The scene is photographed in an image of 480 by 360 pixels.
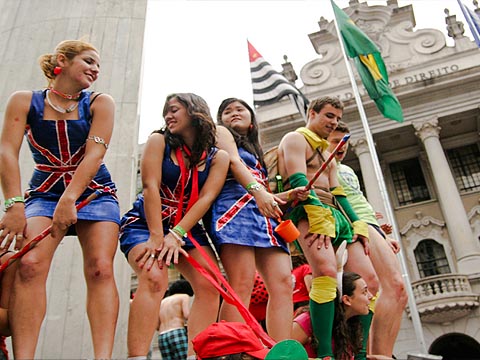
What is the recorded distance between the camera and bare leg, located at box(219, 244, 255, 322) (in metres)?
2.68

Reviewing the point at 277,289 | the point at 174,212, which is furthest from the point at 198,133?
the point at 277,289

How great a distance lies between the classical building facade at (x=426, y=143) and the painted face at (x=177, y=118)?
54.2 ft

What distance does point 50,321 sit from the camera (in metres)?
3.31

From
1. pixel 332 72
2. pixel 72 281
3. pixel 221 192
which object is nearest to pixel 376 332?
pixel 221 192

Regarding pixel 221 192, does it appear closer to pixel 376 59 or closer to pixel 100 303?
pixel 100 303

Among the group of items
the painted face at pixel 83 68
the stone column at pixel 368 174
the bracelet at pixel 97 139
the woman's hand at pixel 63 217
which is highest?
the stone column at pixel 368 174

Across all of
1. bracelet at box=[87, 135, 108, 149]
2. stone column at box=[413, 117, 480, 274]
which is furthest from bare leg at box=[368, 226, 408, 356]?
stone column at box=[413, 117, 480, 274]

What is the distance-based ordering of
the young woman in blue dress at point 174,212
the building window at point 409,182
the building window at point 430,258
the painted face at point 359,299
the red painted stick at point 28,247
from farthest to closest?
the building window at point 409,182
the building window at point 430,258
the painted face at point 359,299
the young woman in blue dress at point 174,212
the red painted stick at point 28,247

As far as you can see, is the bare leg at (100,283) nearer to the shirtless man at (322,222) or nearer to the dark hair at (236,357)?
the dark hair at (236,357)

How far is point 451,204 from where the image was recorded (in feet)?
63.7

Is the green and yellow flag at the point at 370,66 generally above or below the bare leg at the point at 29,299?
above

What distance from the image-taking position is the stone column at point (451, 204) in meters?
17.9

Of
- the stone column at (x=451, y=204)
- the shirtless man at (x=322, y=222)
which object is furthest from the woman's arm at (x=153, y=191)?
the stone column at (x=451, y=204)

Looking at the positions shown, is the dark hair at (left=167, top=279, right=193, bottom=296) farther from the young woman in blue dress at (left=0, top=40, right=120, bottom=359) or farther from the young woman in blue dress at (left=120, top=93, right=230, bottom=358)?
the young woman in blue dress at (left=0, top=40, right=120, bottom=359)
